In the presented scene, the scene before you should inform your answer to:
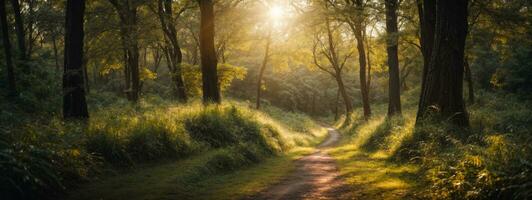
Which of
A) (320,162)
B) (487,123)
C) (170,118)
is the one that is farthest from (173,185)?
(487,123)

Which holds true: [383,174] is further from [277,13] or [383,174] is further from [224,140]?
[277,13]

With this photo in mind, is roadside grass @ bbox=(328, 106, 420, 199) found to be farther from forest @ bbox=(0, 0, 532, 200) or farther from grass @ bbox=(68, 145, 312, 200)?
Result: grass @ bbox=(68, 145, 312, 200)

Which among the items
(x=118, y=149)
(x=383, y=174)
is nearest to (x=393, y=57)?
(x=383, y=174)

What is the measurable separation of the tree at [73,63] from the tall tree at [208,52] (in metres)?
6.85

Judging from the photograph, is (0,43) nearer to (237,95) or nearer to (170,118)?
(170,118)

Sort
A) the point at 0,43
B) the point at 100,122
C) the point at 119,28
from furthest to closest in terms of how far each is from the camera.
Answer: the point at 0,43 < the point at 119,28 < the point at 100,122

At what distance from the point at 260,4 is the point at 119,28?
32.4ft

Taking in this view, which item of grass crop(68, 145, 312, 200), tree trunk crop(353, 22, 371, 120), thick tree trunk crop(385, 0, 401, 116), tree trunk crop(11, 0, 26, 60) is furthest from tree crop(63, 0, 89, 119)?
tree trunk crop(353, 22, 371, 120)

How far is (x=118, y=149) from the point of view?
9273 mm

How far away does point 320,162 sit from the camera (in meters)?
14.1

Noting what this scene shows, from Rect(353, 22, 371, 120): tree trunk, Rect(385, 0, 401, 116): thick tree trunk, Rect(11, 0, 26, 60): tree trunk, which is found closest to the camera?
Rect(385, 0, 401, 116): thick tree trunk

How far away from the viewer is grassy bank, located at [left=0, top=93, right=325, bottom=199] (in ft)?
21.9

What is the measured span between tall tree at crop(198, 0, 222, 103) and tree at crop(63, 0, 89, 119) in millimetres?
6851

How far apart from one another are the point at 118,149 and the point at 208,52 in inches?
385
